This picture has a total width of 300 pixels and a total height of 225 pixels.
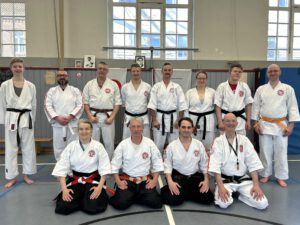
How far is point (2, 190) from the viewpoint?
360 centimetres

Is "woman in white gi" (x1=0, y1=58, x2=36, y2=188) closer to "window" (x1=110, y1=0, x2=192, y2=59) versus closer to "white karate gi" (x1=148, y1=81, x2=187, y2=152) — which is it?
"white karate gi" (x1=148, y1=81, x2=187, y2=152)

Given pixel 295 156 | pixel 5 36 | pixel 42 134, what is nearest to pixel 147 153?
pixel 42 134

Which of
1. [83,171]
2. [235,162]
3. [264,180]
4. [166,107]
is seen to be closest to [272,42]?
[264,180]

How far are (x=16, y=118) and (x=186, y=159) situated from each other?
7.42 ft

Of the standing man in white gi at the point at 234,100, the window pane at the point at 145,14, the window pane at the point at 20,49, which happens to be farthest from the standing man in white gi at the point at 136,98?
the window pane at the point at 20,49

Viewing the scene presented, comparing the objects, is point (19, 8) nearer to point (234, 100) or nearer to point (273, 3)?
point (234, 100)

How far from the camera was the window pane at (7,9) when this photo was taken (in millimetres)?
7109

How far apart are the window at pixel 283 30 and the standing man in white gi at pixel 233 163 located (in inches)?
204

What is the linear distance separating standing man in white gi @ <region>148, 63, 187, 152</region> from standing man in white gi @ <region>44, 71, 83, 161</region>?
3.50ft

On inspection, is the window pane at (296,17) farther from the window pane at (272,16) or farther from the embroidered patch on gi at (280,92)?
the embroidered patch on gi at (280,92)

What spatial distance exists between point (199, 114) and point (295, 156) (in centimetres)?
296

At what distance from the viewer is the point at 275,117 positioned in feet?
12.8

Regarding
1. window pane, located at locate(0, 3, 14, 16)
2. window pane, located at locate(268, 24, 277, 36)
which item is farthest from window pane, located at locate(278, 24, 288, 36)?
window pane, located at locate(0, 3, 14, 16)

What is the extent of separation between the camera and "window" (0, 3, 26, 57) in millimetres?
7117
